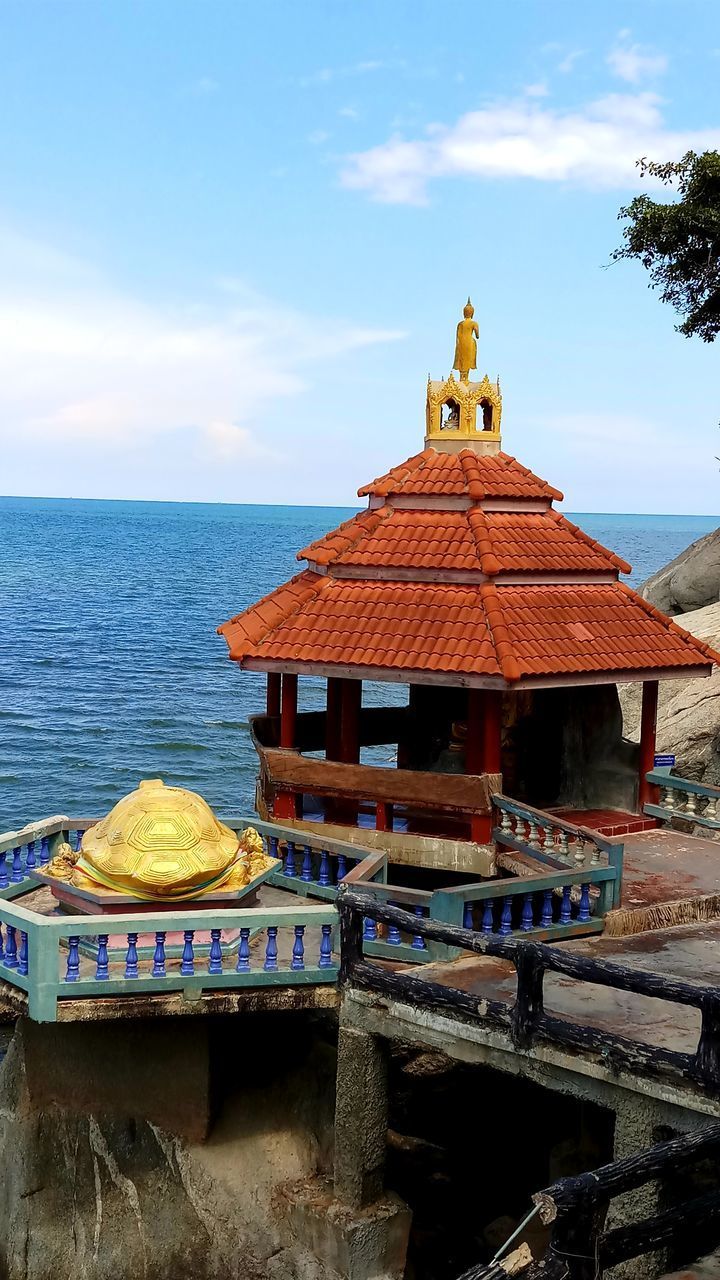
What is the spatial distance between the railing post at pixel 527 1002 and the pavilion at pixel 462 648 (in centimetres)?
445

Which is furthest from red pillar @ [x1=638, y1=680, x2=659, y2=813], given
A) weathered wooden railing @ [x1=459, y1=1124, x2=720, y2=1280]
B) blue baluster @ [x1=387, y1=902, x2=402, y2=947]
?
weathered wooden railing @ [x1=459, y1=1124, x2=720, y2=1280]

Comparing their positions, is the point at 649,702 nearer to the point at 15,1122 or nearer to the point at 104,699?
the point at 15,1122

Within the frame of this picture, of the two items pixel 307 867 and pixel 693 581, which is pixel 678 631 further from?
pixel 693 581

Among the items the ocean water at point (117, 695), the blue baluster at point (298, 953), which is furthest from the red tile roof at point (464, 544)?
the ocean water at point (117, 695)

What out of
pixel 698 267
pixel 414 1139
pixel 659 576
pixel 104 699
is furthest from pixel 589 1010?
pixel 104 699

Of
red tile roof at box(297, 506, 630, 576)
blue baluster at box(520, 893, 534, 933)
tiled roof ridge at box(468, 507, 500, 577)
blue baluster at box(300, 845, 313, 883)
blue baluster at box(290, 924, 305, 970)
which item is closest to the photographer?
blue baluster at box(290, 924, 305, 970)

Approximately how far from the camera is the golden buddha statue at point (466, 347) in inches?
719

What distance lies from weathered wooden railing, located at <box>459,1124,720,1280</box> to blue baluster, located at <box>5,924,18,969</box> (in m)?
5.72

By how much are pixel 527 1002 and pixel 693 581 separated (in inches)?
933

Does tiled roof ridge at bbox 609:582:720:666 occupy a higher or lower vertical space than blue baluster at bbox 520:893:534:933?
higher

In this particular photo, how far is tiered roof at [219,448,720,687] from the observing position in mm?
15578

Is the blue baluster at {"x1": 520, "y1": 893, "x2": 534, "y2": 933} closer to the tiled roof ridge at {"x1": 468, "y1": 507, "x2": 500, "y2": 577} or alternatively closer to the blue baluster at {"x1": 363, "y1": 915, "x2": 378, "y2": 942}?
the blue baluster at {"x1": 363, "y1": 915, "x2": 378, "y2": 942}

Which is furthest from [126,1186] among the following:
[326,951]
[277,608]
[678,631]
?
[678,631]

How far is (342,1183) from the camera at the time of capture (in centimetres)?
1237
